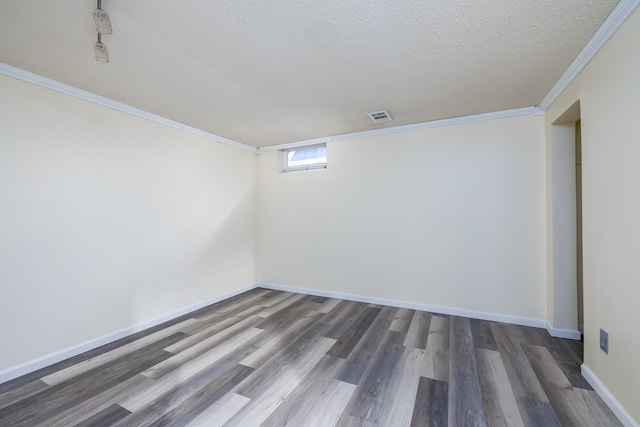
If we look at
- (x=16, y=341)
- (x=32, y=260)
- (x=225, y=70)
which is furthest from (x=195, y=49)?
(x=16, y=341)

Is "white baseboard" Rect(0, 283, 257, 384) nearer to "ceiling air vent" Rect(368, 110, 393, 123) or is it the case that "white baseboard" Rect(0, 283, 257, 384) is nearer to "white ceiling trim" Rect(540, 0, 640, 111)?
"ceiling air vent" Rect(368, 110, 393, 123)

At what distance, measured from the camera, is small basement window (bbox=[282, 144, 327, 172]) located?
3.99 metres

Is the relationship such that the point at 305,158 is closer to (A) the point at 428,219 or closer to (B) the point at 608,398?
(A) the point at 428,219

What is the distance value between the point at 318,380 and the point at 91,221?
248cm

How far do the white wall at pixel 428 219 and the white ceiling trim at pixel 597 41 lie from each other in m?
0.69

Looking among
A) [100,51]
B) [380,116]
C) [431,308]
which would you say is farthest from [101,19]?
[431,308]

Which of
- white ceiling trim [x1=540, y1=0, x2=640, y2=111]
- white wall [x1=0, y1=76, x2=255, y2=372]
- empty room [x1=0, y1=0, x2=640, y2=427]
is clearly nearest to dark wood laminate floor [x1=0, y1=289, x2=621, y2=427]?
empty room [x1=0, y1=0, x2=640, y2=427]

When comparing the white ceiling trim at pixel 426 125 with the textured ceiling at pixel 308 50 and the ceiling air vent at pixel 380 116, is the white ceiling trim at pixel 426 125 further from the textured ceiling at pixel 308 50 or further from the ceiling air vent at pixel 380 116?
the ceiling air vent at pixel 380 116

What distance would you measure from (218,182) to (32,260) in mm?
2030

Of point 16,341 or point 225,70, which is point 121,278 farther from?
point 225,70

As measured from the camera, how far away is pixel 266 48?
5.77 feet

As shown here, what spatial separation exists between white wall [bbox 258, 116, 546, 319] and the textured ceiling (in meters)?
0.57

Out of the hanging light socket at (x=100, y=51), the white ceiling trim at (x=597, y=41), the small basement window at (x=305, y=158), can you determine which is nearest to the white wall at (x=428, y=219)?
the small basement window at (x=305, y=158)

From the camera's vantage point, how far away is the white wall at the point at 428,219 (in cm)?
281
